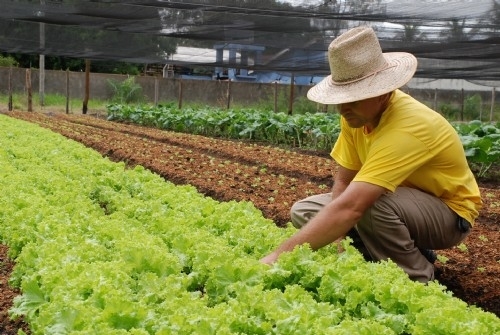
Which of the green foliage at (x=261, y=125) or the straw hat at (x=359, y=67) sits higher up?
the straw hat at (x=359, y=67)

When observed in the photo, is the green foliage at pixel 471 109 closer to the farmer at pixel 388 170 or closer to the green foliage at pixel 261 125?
the green foliage at pixel 261 125

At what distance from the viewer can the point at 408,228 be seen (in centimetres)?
485

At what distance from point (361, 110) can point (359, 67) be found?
285 millimetres

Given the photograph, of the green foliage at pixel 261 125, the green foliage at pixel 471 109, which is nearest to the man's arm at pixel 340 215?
the green foliage at pixel 261 125

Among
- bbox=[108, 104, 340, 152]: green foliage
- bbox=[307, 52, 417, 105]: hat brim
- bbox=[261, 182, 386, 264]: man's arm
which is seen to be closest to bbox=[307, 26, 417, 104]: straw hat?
bbox=[307, 52, 417, 105]: hat brim

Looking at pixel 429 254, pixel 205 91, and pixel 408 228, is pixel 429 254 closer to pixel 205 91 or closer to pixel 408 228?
pixel 408 228

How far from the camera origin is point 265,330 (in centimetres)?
332

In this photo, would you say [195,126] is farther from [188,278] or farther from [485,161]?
[188,278]

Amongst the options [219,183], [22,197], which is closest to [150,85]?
[219,183]

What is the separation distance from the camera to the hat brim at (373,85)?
4375 mm

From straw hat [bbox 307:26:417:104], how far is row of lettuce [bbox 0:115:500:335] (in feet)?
3.23

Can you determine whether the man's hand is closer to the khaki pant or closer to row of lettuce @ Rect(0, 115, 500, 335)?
row of lettuce @ Rect(0, 115, 500, 335)

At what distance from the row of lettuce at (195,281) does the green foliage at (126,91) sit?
30425 mm

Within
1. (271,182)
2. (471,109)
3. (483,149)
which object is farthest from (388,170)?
(471,109)
